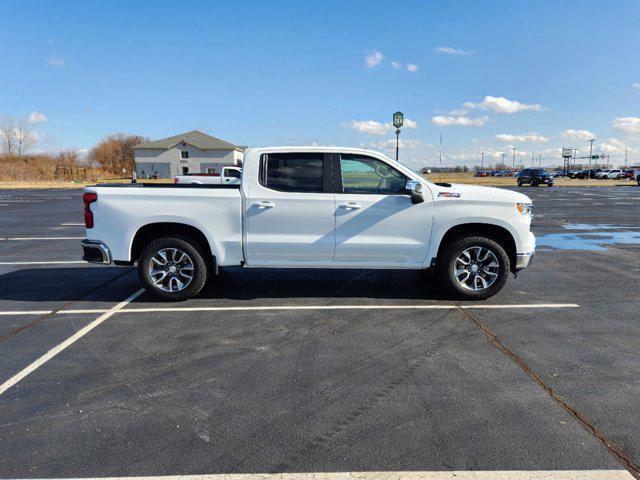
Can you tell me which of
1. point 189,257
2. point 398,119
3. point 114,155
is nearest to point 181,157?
point 114,155

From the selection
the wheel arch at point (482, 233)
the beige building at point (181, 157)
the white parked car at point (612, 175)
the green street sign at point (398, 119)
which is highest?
the beige building at point (181, 157)

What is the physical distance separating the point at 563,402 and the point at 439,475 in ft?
4.50

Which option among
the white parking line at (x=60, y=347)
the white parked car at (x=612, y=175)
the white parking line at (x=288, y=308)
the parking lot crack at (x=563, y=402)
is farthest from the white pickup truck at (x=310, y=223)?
the white parked car at (x=612, y=175)

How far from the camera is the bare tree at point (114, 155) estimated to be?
9800 cm

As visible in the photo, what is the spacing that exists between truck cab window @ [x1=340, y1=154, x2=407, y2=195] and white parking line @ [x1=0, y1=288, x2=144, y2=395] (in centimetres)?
324

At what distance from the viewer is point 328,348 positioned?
4.20m

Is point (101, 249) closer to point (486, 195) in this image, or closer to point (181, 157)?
point (486, 195)

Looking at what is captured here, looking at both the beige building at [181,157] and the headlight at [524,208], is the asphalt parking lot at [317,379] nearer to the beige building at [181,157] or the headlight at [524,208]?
the headlight at [524,208]

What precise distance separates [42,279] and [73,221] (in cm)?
866

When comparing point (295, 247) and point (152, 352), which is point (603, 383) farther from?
point (152, 352)

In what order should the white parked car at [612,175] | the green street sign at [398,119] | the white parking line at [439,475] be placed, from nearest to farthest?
the white parking line at [439,475]
the green street sign at [398,119]
the white parked car at [612,175]

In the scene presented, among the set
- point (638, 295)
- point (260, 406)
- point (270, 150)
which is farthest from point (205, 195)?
point (638, 295)

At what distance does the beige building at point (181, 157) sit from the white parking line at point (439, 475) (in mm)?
70417

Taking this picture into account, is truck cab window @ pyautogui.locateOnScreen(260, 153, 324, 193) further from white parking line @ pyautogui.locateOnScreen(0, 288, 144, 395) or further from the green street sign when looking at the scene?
the green street sign
